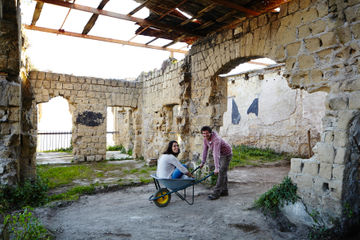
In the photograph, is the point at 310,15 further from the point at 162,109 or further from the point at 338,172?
the point at 162,109

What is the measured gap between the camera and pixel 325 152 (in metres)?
3.61

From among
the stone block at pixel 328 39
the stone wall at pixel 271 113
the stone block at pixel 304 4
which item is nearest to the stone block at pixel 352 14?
the stone block at pixel 328 39

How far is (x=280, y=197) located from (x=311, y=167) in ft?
2.27

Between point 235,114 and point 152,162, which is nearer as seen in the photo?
point 152,162

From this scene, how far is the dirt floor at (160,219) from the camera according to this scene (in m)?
3.50

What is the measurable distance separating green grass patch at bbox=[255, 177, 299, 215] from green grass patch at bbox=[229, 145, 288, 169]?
4363 mm

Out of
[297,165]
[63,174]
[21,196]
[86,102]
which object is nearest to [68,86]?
[86,102]

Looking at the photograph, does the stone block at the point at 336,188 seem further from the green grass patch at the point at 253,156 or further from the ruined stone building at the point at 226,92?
the green grass patch at the point at 253,156

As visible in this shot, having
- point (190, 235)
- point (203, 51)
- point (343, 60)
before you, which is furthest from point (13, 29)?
point (343, 60)

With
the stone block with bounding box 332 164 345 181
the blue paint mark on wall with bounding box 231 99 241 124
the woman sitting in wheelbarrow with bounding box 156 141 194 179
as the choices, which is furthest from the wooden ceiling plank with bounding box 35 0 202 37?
the blue paint mark on wall with bounding box 231 99 241 124

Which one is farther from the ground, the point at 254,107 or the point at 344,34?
the point at 344,34

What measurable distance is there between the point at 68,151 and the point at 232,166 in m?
9.44

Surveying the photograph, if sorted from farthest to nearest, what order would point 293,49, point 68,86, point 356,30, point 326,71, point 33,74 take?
point 68,86, point 33,74, point 293,49, point 326,71, point 356,30

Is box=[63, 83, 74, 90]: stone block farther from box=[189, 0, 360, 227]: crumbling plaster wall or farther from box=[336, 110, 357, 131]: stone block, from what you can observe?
box=[336, 110, 357, 131]: stone block
